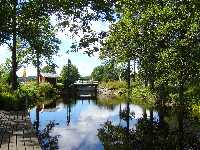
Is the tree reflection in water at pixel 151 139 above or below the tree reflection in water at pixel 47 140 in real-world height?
above

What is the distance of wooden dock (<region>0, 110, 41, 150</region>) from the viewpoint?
42.2ft

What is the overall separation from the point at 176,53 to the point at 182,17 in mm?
1522

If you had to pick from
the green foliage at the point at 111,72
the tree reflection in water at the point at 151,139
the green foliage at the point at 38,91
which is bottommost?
the tree reflection in water at the point at 151,139

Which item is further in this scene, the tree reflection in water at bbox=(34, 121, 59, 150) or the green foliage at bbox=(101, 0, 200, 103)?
the tree reflection in water at bbox=(34, 121, 59, 150)

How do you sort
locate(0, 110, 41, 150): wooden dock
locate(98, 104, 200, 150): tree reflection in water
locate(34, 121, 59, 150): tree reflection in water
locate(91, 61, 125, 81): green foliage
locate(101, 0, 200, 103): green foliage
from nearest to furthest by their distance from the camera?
locate(0, 110, 41, 150): wooden dock → locate(101, 0, 200, 103): green foliage → locate(98, 104, 200, 150): tree reflection in water → locate(34, 121, 59, 150): tree reflection in water → locate(91, 61, 125, 81): green foliage

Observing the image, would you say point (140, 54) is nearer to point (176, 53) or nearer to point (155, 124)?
point (176, 53)

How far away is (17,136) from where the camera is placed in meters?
15.0

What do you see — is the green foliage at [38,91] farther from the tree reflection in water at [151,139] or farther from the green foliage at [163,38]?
the green foliage at [163,38]

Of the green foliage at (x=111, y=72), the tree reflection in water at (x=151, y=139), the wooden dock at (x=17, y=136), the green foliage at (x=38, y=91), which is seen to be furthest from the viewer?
the green foliage at (x=38, y=91)

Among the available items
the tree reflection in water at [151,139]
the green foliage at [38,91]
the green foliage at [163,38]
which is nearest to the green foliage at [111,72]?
the tree reflection in water at [151,139]

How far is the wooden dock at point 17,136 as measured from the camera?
12.9 meters

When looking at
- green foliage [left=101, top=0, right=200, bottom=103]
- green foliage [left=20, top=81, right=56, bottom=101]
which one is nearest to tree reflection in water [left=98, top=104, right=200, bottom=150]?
green foliage [left=101, top=0, right=200, bottom=103]

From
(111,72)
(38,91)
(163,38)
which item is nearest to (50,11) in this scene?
(163,38)

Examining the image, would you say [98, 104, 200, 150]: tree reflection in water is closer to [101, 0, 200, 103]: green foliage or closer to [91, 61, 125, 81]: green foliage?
[101, 0, 200, 103]: green foliage
